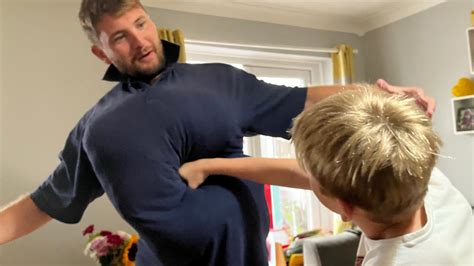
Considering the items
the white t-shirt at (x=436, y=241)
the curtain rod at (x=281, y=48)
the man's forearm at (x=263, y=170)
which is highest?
the curtain rod at (x=281, y=48)

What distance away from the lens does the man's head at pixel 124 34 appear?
2.98ft

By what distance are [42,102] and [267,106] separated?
161 centimetres

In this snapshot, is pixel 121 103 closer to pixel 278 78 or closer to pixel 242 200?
pixel 242 200

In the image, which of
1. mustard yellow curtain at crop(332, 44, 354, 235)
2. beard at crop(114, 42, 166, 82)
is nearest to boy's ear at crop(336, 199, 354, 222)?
beard at crop(114, 42, 166, 82)

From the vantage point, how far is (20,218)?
1.09 metres

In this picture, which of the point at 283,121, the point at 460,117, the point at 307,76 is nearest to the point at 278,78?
the point at 307,76

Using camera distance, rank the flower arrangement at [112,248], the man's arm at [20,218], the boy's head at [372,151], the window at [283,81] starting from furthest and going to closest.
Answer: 1. the window at [283,81]
2. the flower arrangement at [112,248]
3. the man's arm at [20,218]
4. the boy's head at [372,151]

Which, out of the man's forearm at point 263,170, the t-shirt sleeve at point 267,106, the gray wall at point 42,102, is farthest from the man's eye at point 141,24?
the gray wall at point 42,102

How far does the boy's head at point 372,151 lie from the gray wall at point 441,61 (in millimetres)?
2380

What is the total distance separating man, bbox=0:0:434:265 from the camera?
0.82 m

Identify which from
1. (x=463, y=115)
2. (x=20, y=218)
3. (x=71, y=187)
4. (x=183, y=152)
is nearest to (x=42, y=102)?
(x=20, y=218)

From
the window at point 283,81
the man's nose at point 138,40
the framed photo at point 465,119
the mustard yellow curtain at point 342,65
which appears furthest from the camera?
the mustard yellow curtain at point 342,65

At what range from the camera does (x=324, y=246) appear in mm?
2199

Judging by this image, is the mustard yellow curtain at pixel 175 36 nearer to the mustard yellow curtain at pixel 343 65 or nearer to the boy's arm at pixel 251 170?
the mustard yellow curtain at pixel 343 65
